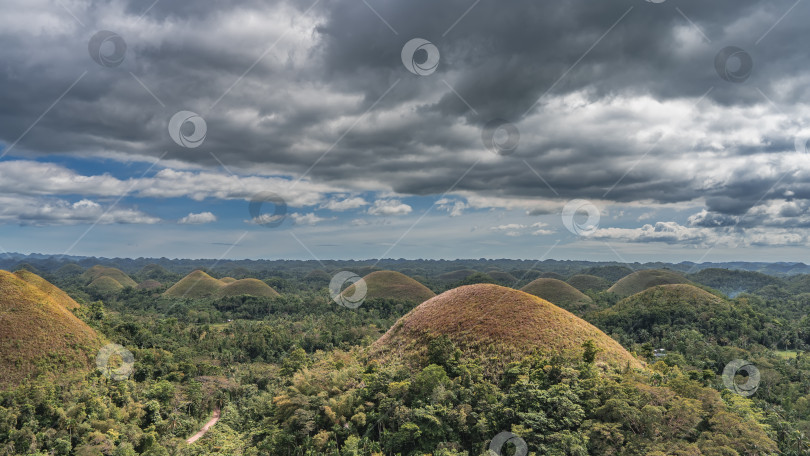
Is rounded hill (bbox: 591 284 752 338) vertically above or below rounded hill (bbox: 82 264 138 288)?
below

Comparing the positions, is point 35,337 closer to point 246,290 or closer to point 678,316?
point 246,290

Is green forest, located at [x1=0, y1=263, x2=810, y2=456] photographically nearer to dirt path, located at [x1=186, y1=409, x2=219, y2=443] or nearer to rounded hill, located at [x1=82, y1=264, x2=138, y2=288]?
dirt path, located at [x1=186, y1=409, x2=219, y2=443]

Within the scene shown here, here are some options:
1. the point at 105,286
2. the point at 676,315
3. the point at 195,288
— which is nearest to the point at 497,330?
the point at 676,315

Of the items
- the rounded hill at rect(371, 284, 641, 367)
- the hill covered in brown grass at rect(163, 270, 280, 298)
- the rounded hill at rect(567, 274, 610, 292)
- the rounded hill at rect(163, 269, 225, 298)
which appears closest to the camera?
the rounded hill at rect(371, 284, 641, 367)

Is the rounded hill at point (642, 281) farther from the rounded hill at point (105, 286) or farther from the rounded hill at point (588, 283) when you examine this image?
the rounded hill at point (105, 286)

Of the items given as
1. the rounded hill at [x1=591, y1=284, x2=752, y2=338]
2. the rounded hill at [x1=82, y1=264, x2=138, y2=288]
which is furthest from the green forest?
the rounded hill at [x1=82, y1=264, x2=138, y2=288]

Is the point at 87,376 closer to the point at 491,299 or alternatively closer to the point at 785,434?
the point at 491,299

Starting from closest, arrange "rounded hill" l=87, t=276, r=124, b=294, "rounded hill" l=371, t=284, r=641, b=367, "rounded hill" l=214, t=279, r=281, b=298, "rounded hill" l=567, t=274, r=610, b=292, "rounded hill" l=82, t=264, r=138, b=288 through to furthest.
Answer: "rounded hill" l=371, t=284, r=641, b=367 < "rounded hill" l=214, t=279, r=281, b=298 < "rounded hill" l=87, t=276, r=124, b=294 < "rounded hill" l=567, t=274, r=610, b=292 < "rounded hill" l=82, t=264, r=138, b=288
